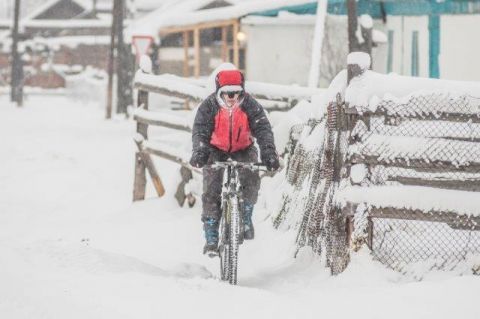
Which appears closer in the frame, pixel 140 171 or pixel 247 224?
pixel 247 224

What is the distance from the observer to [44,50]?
53.6 m

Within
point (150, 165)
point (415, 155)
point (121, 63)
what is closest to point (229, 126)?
point (415, 155)

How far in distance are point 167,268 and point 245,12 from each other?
675 inches

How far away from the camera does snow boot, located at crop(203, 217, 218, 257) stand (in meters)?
6.95

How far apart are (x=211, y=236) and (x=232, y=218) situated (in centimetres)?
48

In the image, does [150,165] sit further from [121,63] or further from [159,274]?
[121,63]

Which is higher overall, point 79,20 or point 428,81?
point 79,20

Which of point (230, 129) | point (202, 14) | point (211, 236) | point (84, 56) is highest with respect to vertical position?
point (202, 14)

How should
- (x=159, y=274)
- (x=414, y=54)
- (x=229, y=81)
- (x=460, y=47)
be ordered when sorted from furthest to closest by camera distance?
(x=414, y=54)
(x=460, y=47)
(x=159, y=274)
(x=229, y=81)

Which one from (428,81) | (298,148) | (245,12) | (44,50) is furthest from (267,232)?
(44,50)

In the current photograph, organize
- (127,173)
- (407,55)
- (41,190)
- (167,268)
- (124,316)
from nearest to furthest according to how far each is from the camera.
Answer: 1. (124,316)
2. (167,268)
3. (41,190)
4. (127,173)
5. (407,55)

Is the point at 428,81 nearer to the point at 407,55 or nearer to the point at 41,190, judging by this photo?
the point at 41,190

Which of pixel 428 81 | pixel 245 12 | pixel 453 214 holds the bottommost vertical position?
pixel 453 214

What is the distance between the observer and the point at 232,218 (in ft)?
21.5
